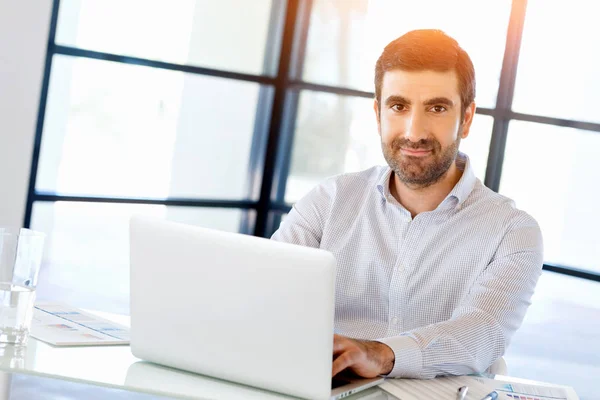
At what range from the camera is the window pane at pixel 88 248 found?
17.0 feet

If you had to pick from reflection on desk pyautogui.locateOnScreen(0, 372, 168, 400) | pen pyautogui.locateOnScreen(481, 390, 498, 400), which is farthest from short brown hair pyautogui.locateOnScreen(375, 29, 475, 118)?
reflection on desk pyautogui.locateOnScreen(0, 372, 168, 400)

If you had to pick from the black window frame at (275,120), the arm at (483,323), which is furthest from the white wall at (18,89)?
the arm at (483,323)

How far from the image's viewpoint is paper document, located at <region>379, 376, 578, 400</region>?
1.64 meters

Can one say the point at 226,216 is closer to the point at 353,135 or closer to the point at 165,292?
the point at 353,135

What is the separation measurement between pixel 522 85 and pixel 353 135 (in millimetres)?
1097

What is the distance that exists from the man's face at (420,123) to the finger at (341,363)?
2.64 feet

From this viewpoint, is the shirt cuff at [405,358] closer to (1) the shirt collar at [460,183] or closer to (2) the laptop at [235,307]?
(2) the laptop at [235,307]

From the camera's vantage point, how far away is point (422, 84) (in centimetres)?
227

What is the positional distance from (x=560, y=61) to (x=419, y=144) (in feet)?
10.5

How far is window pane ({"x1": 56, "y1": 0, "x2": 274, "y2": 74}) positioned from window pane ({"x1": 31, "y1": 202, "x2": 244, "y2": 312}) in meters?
0.90

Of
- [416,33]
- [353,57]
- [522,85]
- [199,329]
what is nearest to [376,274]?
[416,33]

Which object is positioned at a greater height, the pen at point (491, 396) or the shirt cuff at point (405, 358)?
the shirt cuff at point (405, 358)

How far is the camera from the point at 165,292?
5.07 feet

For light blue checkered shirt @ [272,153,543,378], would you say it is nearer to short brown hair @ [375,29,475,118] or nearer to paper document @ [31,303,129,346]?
short brown hair @ [375,29,475,118]
